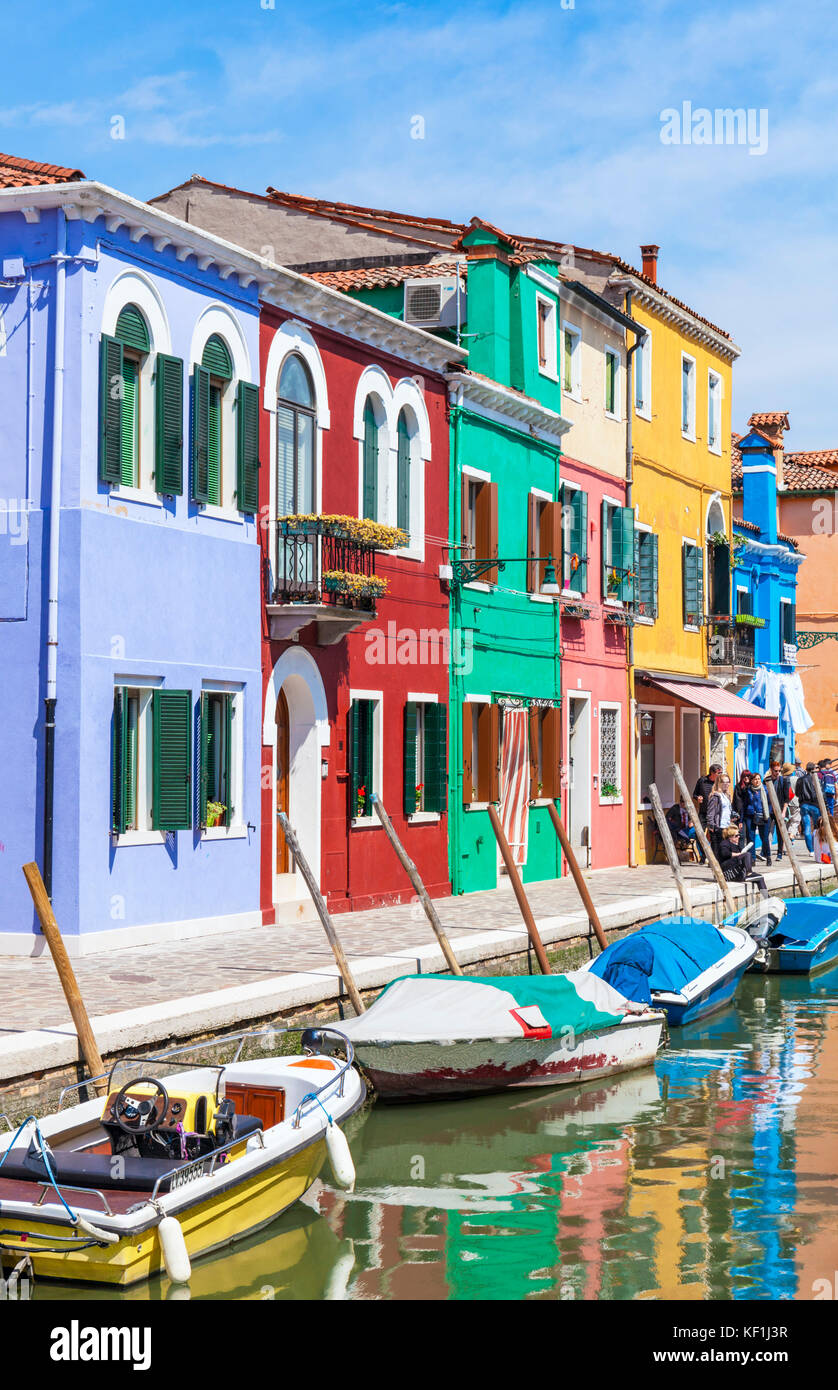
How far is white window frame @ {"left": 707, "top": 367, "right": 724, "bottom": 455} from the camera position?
32094mm

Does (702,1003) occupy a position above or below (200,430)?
below

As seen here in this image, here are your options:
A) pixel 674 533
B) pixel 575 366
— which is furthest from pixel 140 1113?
pixel 674 533

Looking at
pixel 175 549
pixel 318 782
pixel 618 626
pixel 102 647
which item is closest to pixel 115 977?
pixel 102 647

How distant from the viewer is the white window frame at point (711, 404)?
3209 cm

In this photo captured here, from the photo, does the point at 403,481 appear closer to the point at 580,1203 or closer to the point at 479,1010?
the point at 479,1010

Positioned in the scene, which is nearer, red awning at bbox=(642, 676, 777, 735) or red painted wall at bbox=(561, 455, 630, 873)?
red painted wall at bbox=(561, 455, 630, 873)

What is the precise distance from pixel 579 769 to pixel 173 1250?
1886 cm

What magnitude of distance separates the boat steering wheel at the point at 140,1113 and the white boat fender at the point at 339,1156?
1277mm

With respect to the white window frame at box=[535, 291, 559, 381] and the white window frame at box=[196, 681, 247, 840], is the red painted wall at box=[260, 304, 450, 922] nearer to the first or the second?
the white window frame at box=[196, 681, 247, 840]

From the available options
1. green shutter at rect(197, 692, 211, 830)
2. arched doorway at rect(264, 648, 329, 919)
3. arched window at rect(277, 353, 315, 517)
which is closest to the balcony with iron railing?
arched window at rect(277, 353, 315, 517)

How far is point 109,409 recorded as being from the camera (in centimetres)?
1499

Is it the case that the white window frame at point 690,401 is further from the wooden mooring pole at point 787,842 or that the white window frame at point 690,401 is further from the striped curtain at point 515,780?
the striped curtain at point 515,780

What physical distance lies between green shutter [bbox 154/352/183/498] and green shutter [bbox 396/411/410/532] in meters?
5.17
